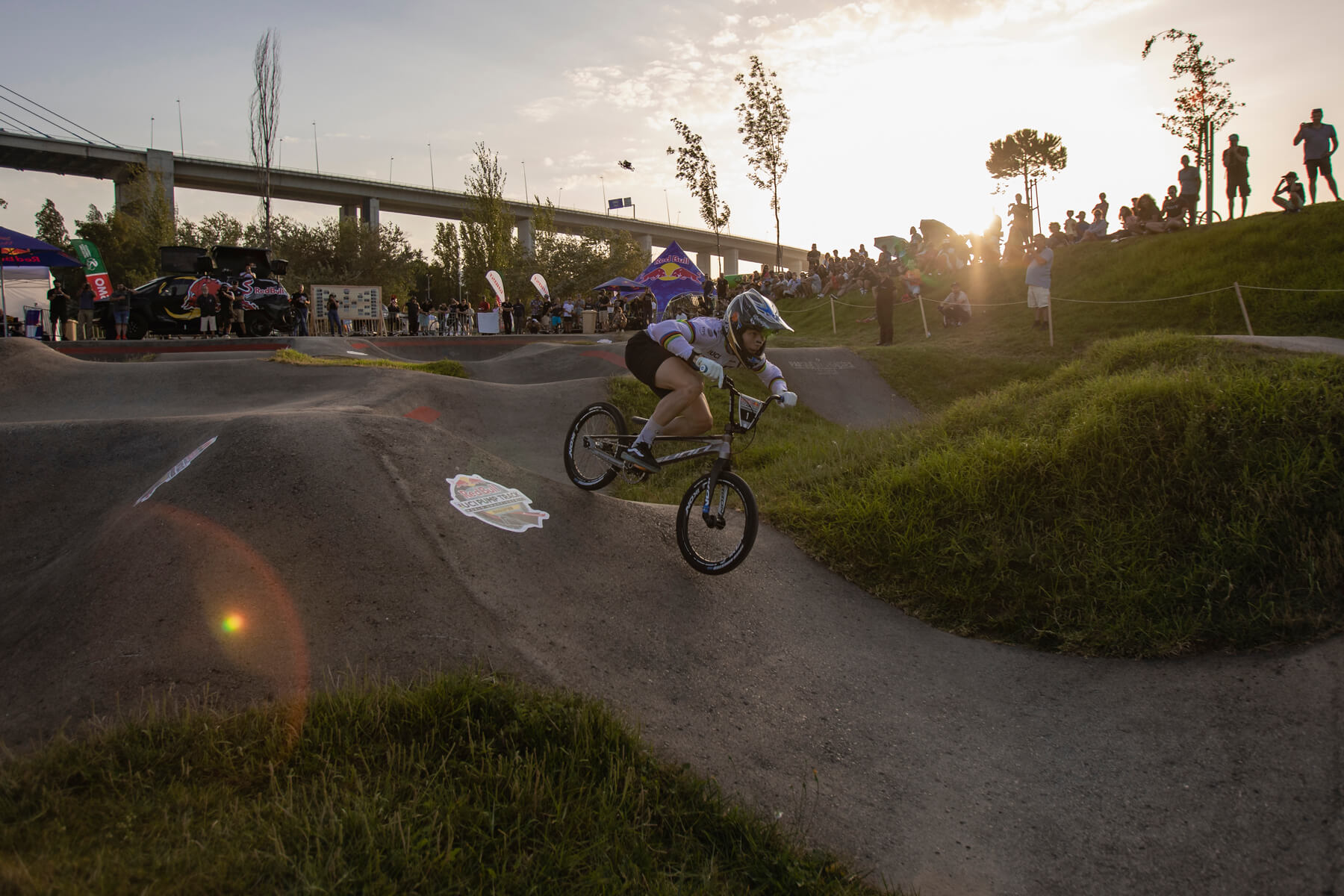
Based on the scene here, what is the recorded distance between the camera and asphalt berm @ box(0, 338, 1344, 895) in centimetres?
379

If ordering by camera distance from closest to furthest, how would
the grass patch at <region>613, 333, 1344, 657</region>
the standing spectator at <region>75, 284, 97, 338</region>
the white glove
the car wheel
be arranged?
the grass patch at <region>613, 333, 1344, 657</region>, the white glove, the car wheel, the standing spectator at <region>75, 284, 97, 338</region>

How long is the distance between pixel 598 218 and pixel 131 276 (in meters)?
58.4

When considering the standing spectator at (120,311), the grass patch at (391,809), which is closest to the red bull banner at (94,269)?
the standing spectator at (120,311)

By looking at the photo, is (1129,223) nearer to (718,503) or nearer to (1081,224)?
(1081,224)

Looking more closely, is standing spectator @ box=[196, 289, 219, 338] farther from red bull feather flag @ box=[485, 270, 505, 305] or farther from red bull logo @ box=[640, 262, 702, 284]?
red bull logo @ box=[640, 262, 702, 284]

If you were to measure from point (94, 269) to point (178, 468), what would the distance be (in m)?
23.2

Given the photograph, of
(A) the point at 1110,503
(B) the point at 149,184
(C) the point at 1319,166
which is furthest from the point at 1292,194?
(B) the point at 149,184

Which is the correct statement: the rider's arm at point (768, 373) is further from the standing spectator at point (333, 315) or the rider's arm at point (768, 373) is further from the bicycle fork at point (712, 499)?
the standing spectator at point (333, 315)

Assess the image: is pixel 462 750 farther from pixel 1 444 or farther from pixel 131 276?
pixel 131 276

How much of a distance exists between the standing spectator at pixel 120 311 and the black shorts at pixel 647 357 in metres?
22.0

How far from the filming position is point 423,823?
9.91ft

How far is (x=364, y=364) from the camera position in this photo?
14.5 meters

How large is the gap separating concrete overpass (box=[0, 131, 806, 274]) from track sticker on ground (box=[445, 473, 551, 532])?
125ft

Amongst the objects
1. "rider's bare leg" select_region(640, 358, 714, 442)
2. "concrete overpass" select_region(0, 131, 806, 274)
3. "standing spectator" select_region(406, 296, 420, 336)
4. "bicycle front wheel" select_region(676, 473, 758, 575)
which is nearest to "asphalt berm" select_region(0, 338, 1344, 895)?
"bicycle front wheel" select_region(676, 473, 758, 575)
